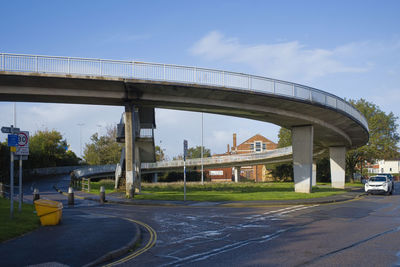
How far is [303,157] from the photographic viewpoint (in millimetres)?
30234

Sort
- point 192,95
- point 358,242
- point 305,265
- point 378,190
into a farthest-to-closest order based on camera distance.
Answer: point 378,190 → point 192,95 → point 358,242 → point 305,265

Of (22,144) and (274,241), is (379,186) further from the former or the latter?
(22,144)

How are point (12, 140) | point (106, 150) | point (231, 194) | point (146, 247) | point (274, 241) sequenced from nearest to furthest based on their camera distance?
point (146, 247)
point (274, 241)
point (12, 140)
point (231, 194)
point (106, 150)

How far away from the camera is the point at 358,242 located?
893 centimetres

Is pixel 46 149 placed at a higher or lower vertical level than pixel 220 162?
higher

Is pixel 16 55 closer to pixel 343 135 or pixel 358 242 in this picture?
pixel 358 242

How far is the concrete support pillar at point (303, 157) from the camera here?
2998 cm

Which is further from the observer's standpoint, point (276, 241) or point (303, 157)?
point (303, 157)

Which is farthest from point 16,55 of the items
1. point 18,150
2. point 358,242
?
point 358,242

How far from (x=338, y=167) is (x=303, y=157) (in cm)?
1644

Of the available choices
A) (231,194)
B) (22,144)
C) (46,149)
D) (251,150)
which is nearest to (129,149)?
(231,194)

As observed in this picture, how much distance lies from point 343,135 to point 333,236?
30.1m

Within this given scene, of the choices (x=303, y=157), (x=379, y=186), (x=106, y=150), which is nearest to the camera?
(x=379, y=186)

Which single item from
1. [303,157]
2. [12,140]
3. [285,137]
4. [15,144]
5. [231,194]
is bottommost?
[231,194]
